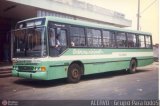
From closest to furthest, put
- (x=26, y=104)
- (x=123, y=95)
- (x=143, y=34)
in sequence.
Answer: (x=26, y=104) → (x=123, y=95) → (x=143, y=34)

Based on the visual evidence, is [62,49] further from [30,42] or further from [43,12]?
[43,12]

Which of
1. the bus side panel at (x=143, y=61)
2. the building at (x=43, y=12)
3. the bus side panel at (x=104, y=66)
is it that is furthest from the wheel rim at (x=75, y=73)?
the bus side panel at (x=143, y=61)

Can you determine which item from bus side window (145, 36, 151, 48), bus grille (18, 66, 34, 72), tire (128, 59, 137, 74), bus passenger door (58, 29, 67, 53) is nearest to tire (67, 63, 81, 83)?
bus passenger door (58, 29, 67, 53)

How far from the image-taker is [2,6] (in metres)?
16.9

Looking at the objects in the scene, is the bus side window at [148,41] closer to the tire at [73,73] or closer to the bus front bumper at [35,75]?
the tire at [73,73]

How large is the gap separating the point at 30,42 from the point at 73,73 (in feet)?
7.70

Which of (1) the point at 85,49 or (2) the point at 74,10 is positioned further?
(2) the point at 74,10

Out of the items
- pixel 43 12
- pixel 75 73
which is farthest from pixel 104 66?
pixel 43 12

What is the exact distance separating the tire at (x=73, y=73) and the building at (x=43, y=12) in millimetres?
4984

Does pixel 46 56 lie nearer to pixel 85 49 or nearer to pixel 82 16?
pixel 85 49

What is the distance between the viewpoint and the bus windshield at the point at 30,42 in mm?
9523

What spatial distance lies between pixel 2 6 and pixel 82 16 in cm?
798

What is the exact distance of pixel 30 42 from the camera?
998 cm

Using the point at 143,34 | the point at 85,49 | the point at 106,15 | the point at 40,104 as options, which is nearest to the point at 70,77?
the point at 85,49
